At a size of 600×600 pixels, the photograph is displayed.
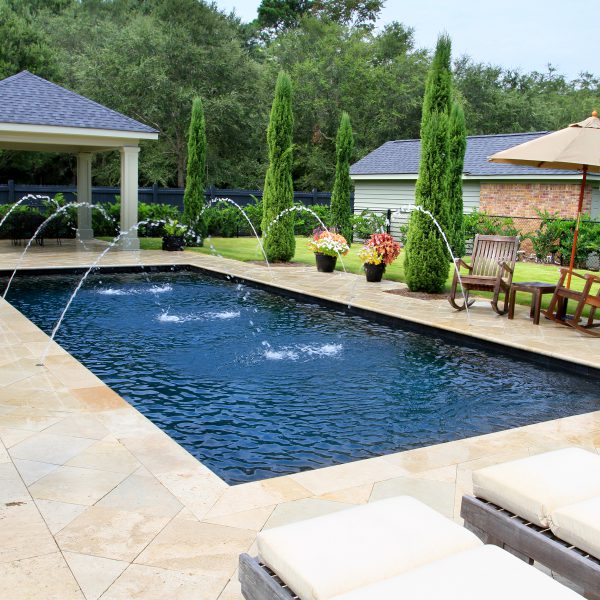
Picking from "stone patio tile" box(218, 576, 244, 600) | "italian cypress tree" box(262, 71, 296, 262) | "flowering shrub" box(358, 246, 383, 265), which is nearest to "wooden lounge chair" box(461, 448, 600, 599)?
"stone patio tile" box(218, 576, 244, 600)

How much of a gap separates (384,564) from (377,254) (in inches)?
402

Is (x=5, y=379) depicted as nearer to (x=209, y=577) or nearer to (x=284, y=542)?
(x=209, y=577)

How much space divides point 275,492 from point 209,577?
0.90m

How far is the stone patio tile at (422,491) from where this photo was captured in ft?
11.4

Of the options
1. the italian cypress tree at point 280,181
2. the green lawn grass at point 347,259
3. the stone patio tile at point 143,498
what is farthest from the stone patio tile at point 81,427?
the italian cypress tree at point 280,181

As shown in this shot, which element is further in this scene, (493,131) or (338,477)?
(493,131)

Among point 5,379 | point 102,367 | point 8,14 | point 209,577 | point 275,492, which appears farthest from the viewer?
point 8,14

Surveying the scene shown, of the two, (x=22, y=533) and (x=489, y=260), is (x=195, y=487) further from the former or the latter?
(x=489, y=260)

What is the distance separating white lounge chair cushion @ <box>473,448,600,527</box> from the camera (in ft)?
8.38

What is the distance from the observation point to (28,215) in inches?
671

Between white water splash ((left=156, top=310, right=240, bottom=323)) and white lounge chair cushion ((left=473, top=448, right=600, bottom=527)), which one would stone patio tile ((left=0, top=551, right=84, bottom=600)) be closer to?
white lounge chair cushion ((left=473, top=448, right=600, bottom=527))

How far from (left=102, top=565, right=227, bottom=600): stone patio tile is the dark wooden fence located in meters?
18.7

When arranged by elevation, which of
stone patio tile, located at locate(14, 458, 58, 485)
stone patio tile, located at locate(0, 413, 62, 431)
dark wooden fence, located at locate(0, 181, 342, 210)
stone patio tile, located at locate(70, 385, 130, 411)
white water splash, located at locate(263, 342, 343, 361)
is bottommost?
white water splash, located at locate(263, 342, 343, 361)

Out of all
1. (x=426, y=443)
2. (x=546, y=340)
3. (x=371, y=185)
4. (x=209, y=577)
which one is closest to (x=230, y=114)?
(x=371, y=185)
